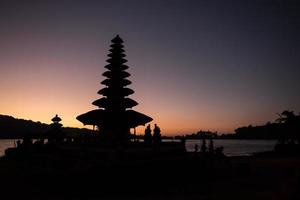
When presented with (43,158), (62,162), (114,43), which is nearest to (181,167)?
(62,162)

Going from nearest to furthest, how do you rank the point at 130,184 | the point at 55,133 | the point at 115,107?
the point at 130,184 → the point at 115,107 → the point at 55,133

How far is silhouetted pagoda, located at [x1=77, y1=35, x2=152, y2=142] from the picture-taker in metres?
20.4

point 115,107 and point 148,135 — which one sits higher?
point 115,107

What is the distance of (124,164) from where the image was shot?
Result: 54.9 feet

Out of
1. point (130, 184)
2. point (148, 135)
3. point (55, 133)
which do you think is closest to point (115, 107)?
point (148, 135)

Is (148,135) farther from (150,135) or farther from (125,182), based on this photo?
(125,182)

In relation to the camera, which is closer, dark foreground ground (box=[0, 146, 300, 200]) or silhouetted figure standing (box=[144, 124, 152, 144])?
dark foreground ground (box=[0, 146, 300, 200])

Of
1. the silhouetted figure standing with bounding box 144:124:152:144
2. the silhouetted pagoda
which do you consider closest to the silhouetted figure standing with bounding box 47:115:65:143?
the silhouetted pagoda

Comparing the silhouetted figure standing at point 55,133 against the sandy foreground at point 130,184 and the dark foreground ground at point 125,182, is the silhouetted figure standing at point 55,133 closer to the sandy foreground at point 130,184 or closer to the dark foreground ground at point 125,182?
the dark foreground ground at point 125,182

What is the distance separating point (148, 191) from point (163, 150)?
3.27m

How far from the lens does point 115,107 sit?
901 inches

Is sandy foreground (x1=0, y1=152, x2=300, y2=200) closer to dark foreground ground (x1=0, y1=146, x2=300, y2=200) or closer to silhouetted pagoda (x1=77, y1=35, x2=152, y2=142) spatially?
dark foreground ground (x1=0, y1=146, x2=300, y2=200)

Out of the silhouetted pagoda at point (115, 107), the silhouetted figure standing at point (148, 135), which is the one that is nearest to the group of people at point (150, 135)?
the silhouetted figure standing at point (148, 135)

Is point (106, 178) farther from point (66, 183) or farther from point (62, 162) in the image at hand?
point (62, 162)
